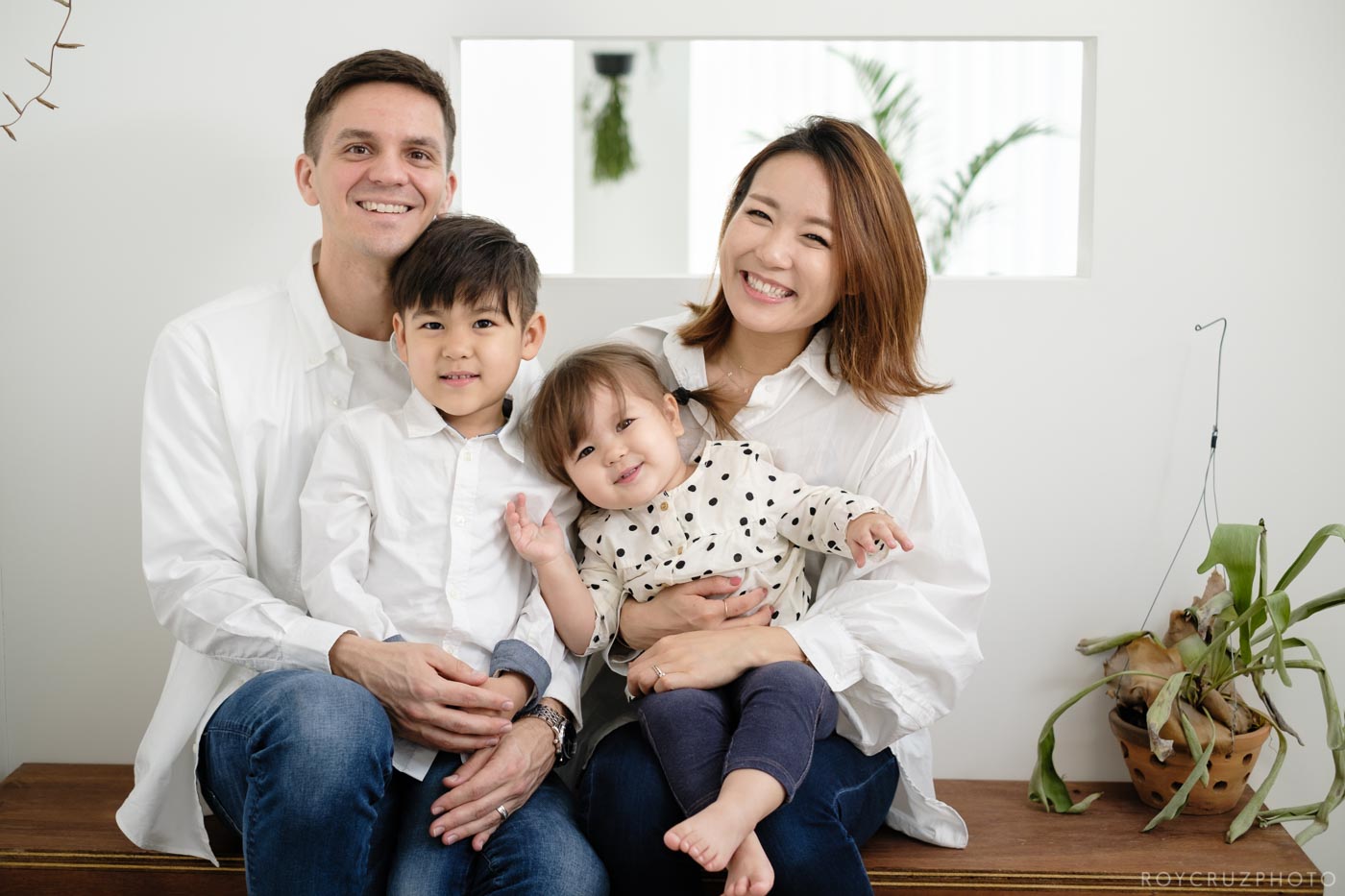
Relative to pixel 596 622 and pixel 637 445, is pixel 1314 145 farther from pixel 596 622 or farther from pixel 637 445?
pixel 596 622

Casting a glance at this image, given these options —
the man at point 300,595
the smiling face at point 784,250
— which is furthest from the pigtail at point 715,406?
the man at point 300,595

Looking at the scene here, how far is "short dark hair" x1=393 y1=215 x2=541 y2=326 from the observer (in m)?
1.73

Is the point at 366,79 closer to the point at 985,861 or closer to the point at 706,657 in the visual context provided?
the point at 706,657

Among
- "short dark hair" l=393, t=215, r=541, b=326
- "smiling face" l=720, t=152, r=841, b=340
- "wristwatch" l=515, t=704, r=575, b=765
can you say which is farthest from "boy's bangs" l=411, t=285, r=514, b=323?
"wristwatch" l=515, t=704, r=575, b=765

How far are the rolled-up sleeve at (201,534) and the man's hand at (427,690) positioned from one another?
53 mm

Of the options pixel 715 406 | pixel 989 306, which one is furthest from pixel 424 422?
pixel 989 306

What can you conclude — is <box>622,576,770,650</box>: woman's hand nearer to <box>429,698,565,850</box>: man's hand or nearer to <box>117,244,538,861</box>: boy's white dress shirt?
<box>429,698,565,850</box>: man's hand

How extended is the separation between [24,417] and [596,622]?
4.18 feet

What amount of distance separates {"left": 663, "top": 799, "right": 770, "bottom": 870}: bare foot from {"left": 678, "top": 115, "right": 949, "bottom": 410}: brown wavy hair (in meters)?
0.76

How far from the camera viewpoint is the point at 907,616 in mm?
1795

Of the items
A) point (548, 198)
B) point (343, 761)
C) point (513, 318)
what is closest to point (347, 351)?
point (513, 318)

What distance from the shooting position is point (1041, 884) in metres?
1.89

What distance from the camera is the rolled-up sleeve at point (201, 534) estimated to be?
5.52ft

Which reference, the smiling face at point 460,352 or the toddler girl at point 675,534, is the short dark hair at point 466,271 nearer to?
the smiling face at point 460,352
